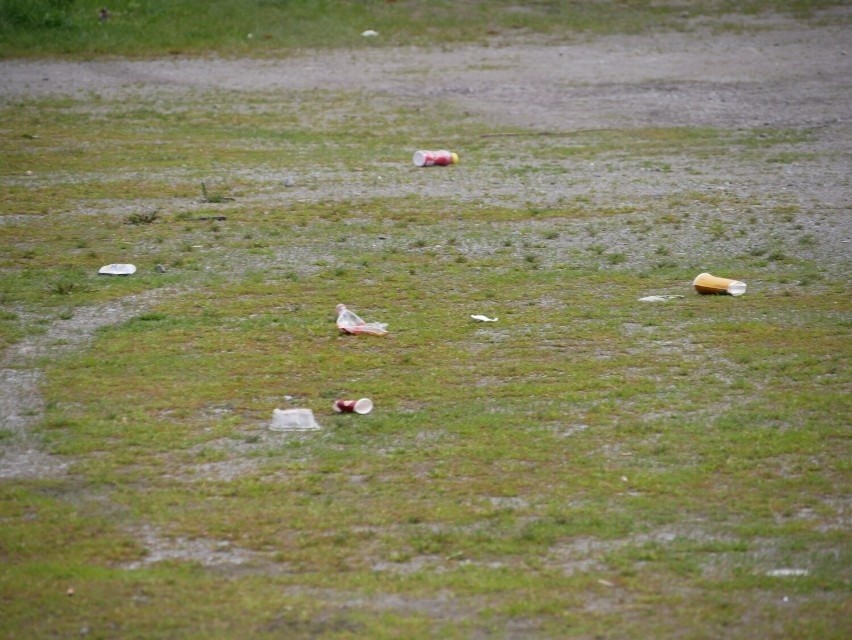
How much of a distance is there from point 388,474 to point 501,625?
1.47 metres

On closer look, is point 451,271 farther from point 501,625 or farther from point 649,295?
point 501,625

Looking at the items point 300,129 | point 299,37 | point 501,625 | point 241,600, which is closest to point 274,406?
point 241,600

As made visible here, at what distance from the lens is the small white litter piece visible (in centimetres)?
454

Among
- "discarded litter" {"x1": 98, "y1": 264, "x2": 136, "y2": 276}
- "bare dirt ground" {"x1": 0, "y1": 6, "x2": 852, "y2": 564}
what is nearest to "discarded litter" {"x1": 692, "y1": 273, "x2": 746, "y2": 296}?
"bare dirt ground" {"x1": 0, "y1": 6, "x2": 852, "y2": 564}

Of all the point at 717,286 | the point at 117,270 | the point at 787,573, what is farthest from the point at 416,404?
the point at 117,270

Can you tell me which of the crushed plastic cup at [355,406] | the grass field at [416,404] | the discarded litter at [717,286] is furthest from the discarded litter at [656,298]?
the crushed plastic cup at [355,406]

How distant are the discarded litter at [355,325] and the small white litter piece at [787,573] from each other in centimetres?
352

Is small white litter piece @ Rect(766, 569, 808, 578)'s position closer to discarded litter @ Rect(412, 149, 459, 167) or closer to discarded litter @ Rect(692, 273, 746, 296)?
discarded litter @ Rect(692, 273, 746, 296)

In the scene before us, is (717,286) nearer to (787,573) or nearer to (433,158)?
(787,573)

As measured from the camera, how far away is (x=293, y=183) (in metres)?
11.5

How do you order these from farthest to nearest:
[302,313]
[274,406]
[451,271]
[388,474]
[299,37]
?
[299,37] → [451,271] → [302,313] → [274,406] → [388,474]

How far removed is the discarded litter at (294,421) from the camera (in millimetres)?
6074

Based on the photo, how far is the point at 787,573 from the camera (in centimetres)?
456

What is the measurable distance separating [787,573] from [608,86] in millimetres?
12317
